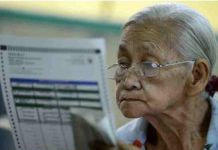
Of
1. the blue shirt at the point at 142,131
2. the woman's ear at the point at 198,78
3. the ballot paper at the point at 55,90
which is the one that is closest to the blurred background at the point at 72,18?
the blue shirt at the point at 142,131

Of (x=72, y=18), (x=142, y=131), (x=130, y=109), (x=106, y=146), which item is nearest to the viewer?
(x=106, y=146)

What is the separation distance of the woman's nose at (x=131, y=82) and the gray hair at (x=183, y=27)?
16 cm

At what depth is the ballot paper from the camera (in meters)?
1.11

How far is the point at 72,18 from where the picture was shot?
3.62m

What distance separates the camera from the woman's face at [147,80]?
1.43 meters

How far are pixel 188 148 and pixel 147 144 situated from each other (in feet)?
0.65

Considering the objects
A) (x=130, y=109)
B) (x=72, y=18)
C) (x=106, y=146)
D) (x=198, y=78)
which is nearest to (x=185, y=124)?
(x=198, y=78)

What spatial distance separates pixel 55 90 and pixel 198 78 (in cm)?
60

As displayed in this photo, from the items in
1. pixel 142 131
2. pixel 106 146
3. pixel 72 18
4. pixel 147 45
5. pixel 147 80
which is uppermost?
pixel 72 18

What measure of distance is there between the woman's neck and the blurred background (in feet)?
3.65

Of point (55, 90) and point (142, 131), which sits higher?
point (55, 90)

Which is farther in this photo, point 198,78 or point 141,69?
point 198,78

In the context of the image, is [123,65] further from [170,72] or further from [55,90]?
[55,90]

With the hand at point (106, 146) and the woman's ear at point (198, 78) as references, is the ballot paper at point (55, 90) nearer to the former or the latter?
the hand at point (106, 146)
